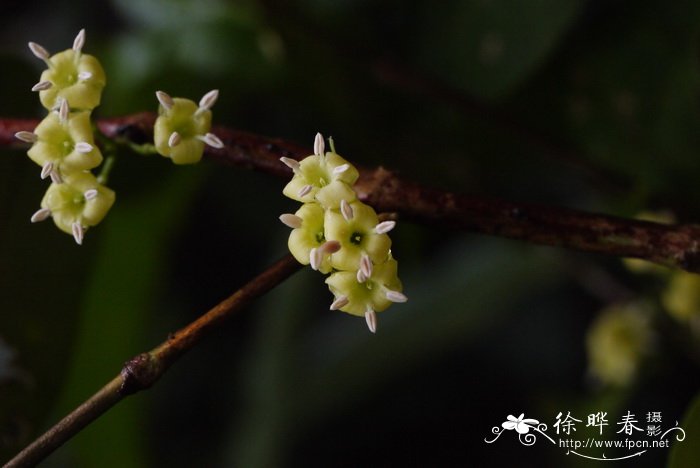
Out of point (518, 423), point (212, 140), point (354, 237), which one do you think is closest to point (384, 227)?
point (354, 237)

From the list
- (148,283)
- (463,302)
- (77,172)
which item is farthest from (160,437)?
(77,172)

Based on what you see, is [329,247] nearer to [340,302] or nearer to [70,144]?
[340,302]

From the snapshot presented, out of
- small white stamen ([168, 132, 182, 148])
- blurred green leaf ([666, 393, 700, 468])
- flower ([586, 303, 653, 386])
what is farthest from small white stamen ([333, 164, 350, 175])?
flower ([586, 303, 653, 386])

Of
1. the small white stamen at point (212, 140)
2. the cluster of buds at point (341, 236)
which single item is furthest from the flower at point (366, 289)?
the small white stamen at point (212, 140)

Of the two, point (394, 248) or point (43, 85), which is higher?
point (394, 248)

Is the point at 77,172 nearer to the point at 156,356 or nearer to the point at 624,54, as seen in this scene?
the point at 156,356
